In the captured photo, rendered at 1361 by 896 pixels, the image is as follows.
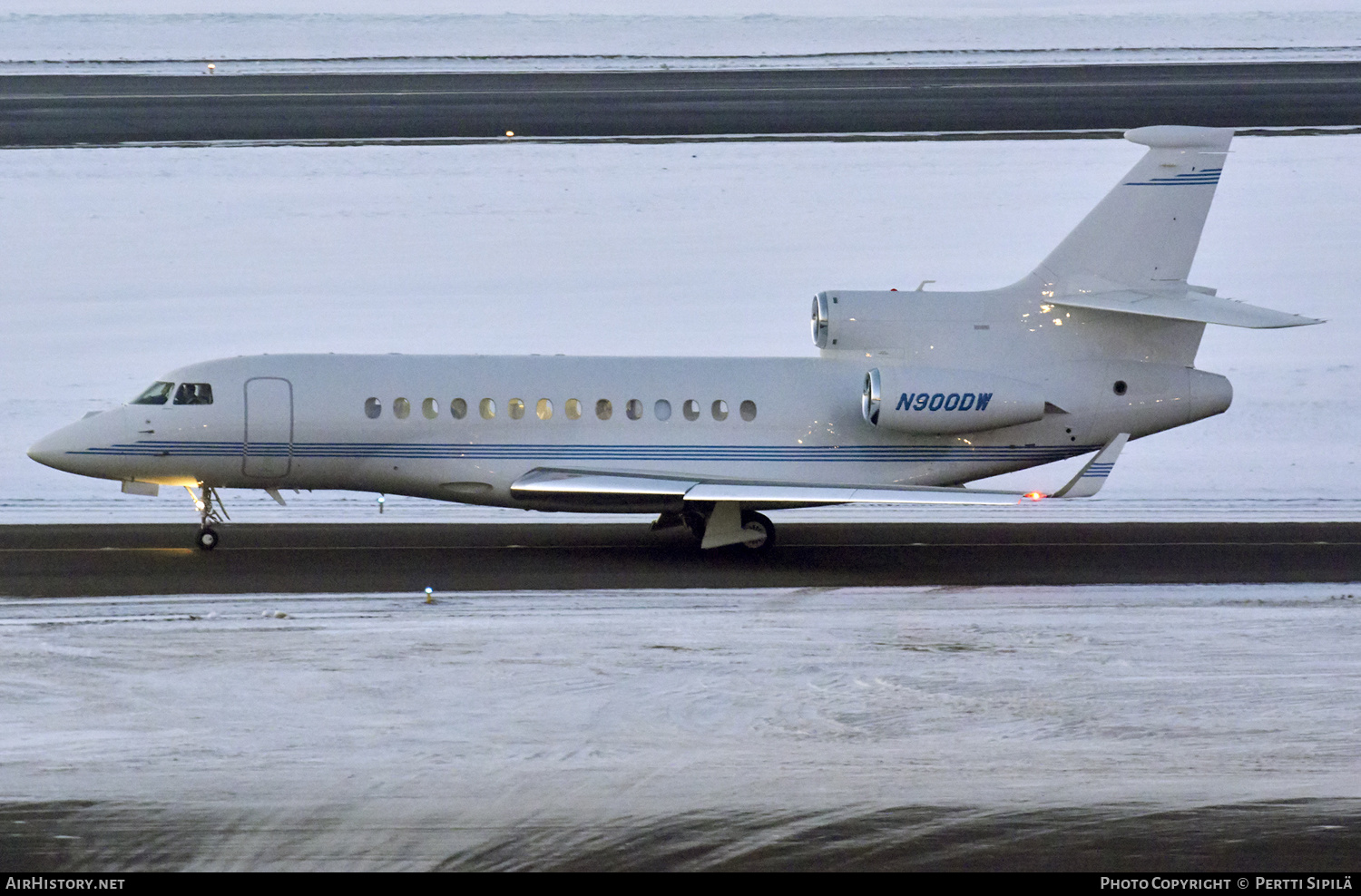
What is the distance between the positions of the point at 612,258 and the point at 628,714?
83.2 feet

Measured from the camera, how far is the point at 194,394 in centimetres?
2359

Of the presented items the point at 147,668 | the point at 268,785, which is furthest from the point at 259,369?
the point at 268,785

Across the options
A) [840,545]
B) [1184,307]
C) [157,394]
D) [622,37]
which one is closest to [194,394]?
[157,394]

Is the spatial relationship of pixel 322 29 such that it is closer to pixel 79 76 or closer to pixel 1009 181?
pixel 79 76

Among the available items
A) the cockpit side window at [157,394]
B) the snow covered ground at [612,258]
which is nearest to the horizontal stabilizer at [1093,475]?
the snow covered ground at [612,258]

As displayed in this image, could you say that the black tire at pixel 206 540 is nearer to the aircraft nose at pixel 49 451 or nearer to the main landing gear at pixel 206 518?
the main landing gear at pixel 206 518

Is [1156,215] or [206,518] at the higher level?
[1156,215]

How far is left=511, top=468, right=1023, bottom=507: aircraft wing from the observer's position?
22.3 m

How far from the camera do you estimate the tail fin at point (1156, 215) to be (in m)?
24.3

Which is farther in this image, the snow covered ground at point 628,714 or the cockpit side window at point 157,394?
the cockpit side window at point 157,394

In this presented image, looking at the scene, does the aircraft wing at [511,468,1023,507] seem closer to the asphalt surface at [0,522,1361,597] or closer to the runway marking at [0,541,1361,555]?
the asphalt surface at [0,522,1361,597]

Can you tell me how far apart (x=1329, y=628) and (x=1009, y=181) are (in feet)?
82.1

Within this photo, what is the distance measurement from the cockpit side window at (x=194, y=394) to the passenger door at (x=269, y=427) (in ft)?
1.88

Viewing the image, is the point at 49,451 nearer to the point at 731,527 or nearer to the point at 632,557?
the point at 632,557
